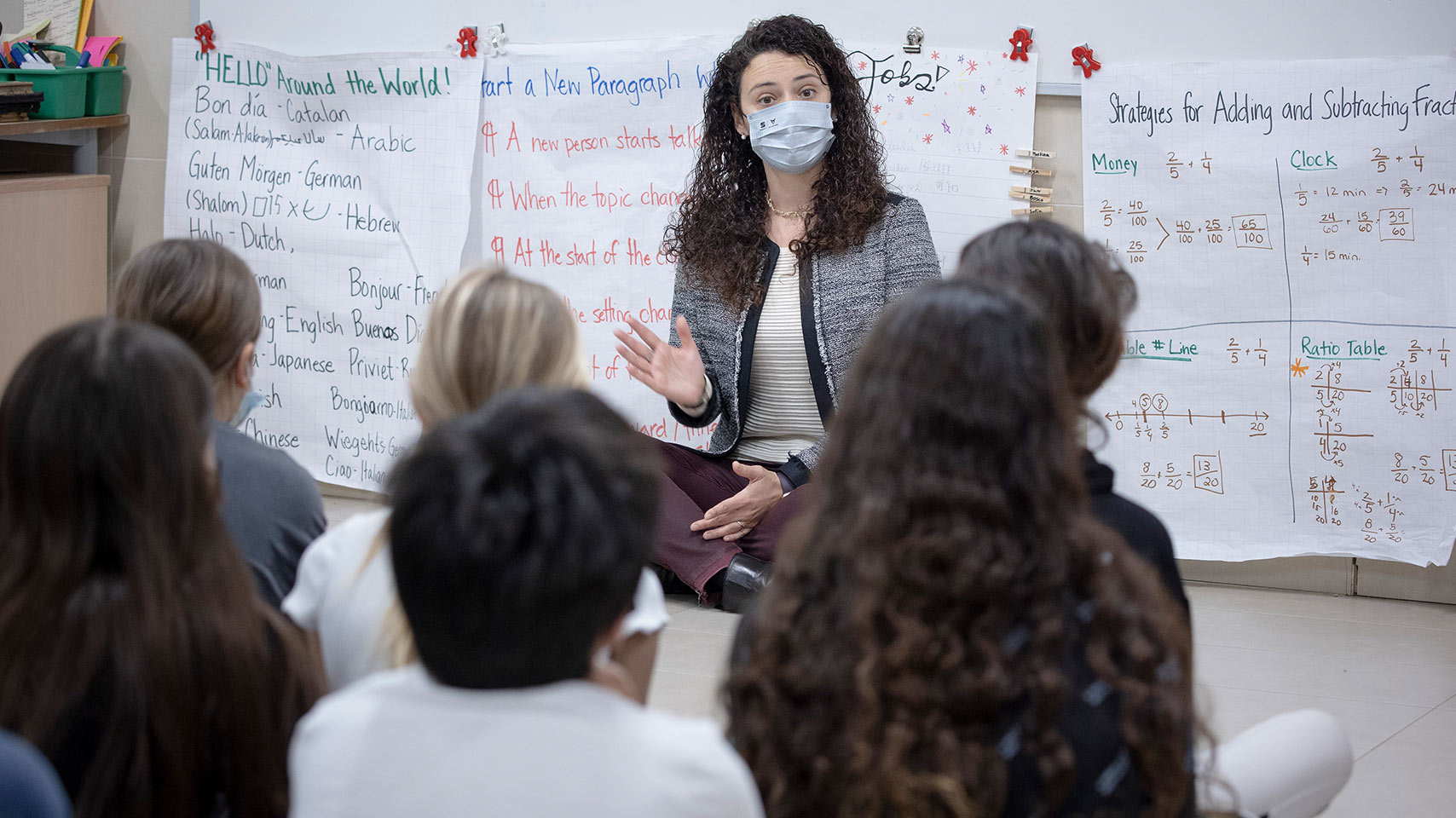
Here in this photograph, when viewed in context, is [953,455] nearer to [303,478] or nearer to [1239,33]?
[303,478]

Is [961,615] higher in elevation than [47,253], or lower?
lower

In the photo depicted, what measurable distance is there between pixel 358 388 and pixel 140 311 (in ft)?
6.28

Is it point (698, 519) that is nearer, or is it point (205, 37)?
point (698, 519)

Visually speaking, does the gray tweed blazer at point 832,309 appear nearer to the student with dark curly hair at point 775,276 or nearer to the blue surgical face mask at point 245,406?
the student with dark curly hair at point 775,276

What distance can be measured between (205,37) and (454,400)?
2673 mm

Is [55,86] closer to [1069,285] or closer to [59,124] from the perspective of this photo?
[59,124]

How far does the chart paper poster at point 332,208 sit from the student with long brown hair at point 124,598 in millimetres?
2386

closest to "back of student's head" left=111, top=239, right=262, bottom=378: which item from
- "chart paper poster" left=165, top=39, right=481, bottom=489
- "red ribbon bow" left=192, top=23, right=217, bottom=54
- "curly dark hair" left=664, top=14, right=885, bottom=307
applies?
"curly dark hair" left=664, top=14, right=885, bottom=307

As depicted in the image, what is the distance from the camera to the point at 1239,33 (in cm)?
264

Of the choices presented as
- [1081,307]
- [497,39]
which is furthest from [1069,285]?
[497,39]

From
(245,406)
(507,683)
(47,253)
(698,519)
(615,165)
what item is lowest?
(698,519)

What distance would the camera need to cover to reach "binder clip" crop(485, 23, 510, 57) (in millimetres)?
3117

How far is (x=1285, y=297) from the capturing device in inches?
105

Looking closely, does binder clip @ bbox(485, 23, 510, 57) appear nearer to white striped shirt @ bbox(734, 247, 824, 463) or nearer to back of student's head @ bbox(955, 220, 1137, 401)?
white striped shirt @ bbox(734, 247, 824, 463)
